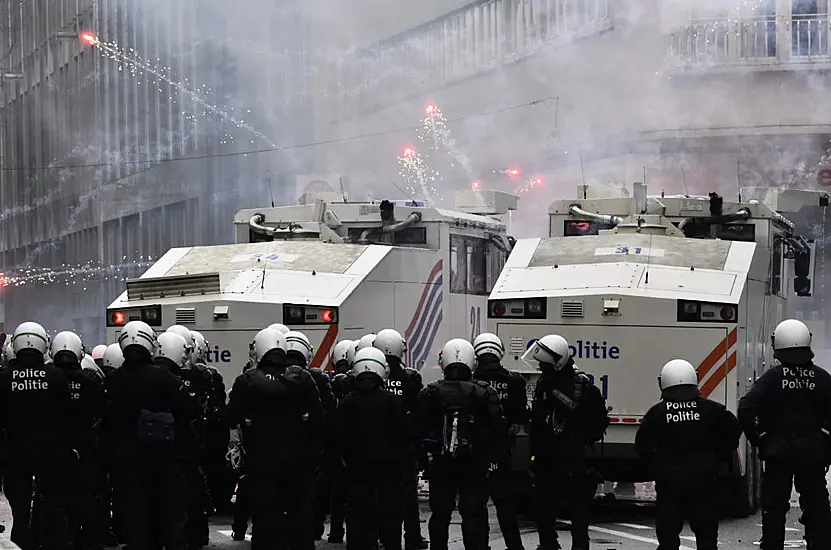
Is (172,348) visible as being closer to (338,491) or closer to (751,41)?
(338,491)

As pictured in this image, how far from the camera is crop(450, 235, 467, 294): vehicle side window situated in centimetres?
1902

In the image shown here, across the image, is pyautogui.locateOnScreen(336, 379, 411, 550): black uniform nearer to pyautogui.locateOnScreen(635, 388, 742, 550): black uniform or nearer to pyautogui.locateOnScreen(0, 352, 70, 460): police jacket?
pyautogui.locateOnScreen(635, 388, 742, 550): black uniform

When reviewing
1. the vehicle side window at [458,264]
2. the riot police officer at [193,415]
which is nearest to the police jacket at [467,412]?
the riot police officer at [193,415]

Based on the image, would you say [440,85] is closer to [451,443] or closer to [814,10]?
[814,10]

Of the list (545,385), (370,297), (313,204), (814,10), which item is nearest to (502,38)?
(814,10)

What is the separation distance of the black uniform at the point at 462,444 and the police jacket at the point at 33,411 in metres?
2.65

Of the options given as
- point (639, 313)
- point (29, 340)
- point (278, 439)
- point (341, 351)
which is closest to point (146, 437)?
point (278, 439)

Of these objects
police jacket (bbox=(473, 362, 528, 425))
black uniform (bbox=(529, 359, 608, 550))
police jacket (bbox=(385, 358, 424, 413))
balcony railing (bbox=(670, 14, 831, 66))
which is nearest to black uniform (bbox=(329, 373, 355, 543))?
police jacket (bbox=(385, 358, 424, 413))

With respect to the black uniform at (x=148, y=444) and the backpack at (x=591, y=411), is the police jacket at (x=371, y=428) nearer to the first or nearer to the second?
the black uniform at (x=148, y=444)

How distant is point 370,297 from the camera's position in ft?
55.7

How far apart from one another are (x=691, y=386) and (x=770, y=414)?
2.51 feet

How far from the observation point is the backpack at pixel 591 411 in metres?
12.9

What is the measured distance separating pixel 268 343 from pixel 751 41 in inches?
1088

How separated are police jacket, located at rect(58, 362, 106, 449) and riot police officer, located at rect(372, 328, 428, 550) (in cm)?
229
